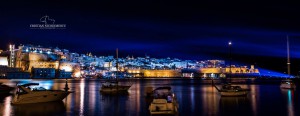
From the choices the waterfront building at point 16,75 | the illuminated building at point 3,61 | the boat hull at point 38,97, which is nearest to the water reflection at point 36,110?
the boat hull at point 38,97

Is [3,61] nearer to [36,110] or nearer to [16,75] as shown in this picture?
[16,75]

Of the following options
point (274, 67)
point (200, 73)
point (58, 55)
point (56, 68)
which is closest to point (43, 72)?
point (56, 68)

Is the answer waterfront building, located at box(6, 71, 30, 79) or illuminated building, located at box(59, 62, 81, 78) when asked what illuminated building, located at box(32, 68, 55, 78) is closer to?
waterfront building, located at box(6, 71, 30, 79)

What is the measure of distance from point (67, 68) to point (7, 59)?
78.1 ft

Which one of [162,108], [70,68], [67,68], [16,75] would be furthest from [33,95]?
[70,68]

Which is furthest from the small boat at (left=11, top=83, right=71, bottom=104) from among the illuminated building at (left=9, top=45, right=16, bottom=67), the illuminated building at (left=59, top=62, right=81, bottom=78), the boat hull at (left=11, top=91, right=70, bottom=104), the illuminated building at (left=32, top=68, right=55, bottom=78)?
the illuminated building at (left=9, top=45, right=16, bottom=67)

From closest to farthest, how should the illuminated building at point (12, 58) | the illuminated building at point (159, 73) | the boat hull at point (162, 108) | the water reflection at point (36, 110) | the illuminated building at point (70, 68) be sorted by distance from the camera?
1. the boat hull at point (162, 108)
2. the water reflection at point (36, 110)
3. the illuminated building at point (12, 58)
4. the illuminated building at point (70, 68)
5. the illuminated building at point (159, 73)

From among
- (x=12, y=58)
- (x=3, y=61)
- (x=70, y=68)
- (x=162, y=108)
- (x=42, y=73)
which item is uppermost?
(x=12, y=58)

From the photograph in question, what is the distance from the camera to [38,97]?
64.0ft

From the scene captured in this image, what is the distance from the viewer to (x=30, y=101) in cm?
1912

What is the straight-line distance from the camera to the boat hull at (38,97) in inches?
747

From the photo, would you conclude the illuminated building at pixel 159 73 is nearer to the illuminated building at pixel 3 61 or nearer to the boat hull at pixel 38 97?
the illuminated building at pixel 3 61

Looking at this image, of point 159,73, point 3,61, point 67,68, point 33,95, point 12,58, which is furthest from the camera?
point 159,73

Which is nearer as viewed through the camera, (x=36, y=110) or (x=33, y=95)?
(x=36, y=110)
